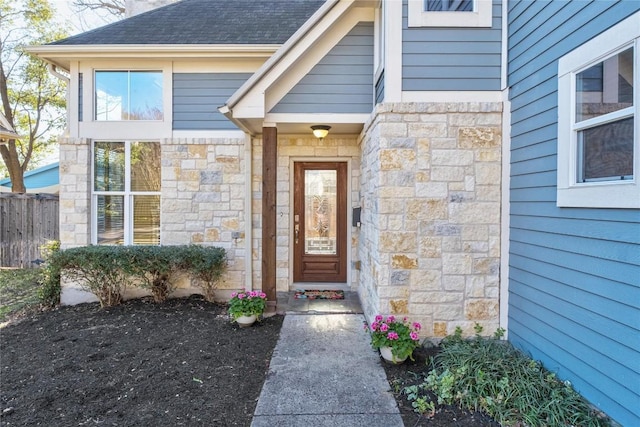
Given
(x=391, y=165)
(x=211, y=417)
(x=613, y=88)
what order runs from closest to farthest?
(x=613, y=88), (x=211, y=417), (x=391, y=165)

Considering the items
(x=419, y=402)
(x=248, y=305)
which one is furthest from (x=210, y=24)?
(x=419, y=402)

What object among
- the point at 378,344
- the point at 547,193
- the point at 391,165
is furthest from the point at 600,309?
the point at 391,165

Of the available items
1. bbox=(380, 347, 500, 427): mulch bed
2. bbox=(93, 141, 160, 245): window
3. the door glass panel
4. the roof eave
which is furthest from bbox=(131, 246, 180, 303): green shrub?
bbox=(380, 347, 500, 427): mulch bed

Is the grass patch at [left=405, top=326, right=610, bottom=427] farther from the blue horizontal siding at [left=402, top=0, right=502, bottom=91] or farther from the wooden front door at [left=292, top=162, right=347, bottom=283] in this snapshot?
the wooden front door at [left=292, top=162, right=347, bottom=283]

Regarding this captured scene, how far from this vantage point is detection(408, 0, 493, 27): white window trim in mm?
3441

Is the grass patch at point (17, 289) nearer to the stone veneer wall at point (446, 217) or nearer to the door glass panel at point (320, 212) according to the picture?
the door glass panel at point (320, 212)

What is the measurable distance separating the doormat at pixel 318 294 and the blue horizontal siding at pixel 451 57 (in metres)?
3.11

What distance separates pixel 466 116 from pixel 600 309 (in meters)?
2.08

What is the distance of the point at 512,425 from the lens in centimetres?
231

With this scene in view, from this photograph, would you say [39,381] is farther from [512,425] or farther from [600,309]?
[600,309]

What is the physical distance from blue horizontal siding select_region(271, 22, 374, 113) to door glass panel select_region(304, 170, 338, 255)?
4.89 feet

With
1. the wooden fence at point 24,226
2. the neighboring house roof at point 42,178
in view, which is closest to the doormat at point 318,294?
the wooden fence at point 24,226

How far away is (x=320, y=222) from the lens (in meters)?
5.63

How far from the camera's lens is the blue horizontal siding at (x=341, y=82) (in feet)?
13.9
